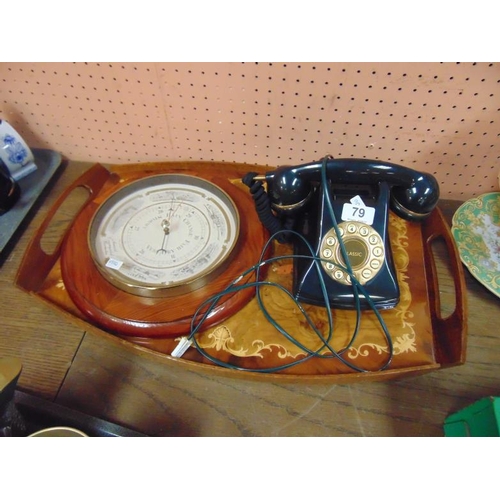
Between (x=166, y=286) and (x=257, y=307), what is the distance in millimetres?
165

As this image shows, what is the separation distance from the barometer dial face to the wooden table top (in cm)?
13

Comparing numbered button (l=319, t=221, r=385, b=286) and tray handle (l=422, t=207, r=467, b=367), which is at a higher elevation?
numbered button (l=319, t=221, r=385, b=286)

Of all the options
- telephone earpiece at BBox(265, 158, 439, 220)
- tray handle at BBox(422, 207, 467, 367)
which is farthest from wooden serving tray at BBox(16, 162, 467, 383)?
telephone earpiece at BBox(265, 158, 439, 220)

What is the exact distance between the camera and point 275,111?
801 millimetres

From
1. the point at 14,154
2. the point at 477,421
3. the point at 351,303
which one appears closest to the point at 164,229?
the point at 351,303

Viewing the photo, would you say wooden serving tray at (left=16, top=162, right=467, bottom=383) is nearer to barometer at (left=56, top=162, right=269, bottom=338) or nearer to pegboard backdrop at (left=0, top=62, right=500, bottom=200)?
barometer at (left=56, top=162, right=269, bottom=338)

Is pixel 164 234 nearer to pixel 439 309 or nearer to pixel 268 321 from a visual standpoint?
pixel 268 321

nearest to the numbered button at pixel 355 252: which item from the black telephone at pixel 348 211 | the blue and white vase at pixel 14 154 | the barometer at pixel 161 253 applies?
the black telephone at pixel 348 211

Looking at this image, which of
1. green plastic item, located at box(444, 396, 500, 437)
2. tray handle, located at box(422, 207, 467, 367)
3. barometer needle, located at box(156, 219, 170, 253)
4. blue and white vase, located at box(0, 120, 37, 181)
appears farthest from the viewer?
blue and white vase, located at box(0, 120, 37, 181)

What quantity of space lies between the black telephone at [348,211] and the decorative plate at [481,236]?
169 millimetres

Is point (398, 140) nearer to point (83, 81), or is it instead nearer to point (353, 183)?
point (353, 183)

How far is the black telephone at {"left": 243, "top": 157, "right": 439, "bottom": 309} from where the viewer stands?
2.12ft

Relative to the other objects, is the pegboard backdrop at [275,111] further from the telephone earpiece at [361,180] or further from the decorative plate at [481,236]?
the telephone earpiece at [361,180]

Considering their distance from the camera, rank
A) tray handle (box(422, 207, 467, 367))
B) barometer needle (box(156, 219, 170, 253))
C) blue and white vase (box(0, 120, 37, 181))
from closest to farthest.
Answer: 1. tray handle (box(422, 207, 467, 367))
2. barometer needle (box(156, 219, 170, 253))
3. blue and white vase (box(0, 120, 37, 181))
